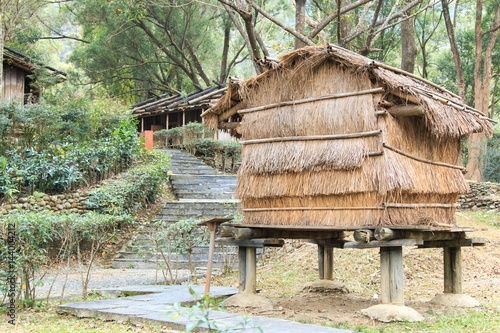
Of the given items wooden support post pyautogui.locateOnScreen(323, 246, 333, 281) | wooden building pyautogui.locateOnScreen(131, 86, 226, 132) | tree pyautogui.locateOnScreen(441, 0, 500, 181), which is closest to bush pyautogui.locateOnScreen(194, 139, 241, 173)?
wooden building pyautogui.locateOnScreen(131, 86, 226, 132)

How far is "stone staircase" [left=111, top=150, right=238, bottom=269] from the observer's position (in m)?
12.9

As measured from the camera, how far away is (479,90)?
78.2 feet

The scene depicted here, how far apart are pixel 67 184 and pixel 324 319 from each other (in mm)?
9127

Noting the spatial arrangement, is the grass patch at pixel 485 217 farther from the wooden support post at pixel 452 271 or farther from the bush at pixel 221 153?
the bush at pixel 221 153

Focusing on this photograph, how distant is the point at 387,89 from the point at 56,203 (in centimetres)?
913

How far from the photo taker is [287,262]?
1262cm

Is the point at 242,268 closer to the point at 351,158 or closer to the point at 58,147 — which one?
the point at 351,158

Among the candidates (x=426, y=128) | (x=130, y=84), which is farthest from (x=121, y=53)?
(x=426, y=128)

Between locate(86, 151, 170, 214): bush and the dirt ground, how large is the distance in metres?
4.13

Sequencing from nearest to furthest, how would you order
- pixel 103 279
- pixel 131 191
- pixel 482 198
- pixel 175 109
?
1. pixel 103 279
2. pixel 131 191
3. pixel 482 198
4. pixel 175 109

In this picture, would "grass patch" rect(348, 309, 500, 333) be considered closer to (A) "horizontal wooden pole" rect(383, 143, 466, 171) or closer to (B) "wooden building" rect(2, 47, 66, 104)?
(A) "horizontal wooden pole" rect(383, 143, 466, 171)

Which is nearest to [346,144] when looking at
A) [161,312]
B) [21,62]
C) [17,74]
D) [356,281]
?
[161,312]

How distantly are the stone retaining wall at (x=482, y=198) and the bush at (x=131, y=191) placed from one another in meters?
9.30

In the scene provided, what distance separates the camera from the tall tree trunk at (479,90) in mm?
21906
